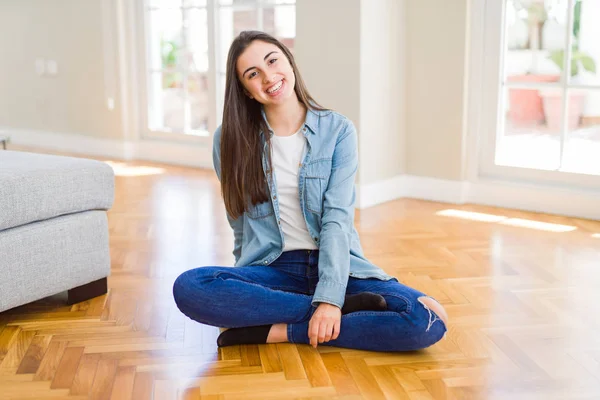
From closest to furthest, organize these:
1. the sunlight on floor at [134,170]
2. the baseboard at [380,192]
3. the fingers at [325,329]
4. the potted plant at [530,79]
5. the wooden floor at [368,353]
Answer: the wooden floor at [368,353]
the fingers at [325,329]
the potted plant at [530,79]
the baseboard at [380,192]
the sunlight on floor at [134,170]

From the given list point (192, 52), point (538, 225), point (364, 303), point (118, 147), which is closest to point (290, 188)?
point (364, 303)

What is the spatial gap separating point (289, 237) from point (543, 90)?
2.23m

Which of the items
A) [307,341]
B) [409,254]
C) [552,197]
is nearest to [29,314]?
[307,341]

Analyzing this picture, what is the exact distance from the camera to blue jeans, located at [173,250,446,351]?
2256 mm

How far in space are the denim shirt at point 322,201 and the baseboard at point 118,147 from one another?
3.11 meters

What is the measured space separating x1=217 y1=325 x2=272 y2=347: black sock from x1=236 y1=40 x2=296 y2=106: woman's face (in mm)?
651

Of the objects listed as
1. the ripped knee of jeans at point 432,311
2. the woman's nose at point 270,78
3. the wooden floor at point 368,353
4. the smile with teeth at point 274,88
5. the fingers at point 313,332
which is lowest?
the wooden floor at point 368,353

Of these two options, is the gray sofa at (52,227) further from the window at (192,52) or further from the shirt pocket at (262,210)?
the window at (192,52)

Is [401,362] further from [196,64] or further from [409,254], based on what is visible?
[196,64]

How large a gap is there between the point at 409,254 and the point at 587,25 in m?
1.49

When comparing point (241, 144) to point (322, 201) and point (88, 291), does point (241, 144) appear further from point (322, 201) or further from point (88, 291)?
point (88, 291)

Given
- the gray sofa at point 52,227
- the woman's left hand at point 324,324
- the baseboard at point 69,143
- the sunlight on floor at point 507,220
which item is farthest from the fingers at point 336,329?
the baseboard at point 69,143

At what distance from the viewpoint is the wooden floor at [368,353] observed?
2115mm

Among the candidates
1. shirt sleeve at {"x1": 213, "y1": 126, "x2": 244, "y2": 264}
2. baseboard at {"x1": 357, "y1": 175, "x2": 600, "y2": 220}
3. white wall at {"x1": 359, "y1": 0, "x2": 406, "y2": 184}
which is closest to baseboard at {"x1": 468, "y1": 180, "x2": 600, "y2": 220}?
baseboard at {"x1": 357, "y1": 175, "x2": 600, "y2": 220}
